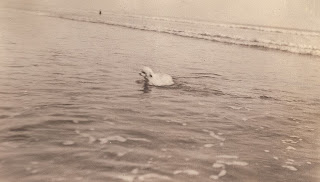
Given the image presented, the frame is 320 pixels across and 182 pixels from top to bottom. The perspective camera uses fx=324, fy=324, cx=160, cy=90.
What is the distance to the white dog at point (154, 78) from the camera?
8.22 metres

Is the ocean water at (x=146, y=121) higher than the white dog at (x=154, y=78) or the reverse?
the reverse

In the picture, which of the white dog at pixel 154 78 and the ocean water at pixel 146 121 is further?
the white dog at pixel 154 78

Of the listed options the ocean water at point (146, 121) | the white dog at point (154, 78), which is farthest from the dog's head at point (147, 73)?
the ocean water at point (146, 121)

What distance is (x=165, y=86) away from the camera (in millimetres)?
8359

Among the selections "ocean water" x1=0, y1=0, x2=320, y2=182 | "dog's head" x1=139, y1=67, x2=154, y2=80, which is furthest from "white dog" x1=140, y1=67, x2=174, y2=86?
"ocean water" x1=0, y1=0, x2=320, y2=182

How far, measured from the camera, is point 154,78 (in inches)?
324

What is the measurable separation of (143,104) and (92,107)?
1.08 m

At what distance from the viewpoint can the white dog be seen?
822 centimetres

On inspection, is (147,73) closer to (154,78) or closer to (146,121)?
(154,78)

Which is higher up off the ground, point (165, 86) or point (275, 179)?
point (165, 86)

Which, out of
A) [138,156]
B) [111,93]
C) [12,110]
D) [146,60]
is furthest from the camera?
[146,60]

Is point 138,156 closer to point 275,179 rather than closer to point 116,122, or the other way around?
point 116,122

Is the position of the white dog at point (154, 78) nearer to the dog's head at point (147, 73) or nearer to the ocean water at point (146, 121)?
the dog's head at point (147, 73)

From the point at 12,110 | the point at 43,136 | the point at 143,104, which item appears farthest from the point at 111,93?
the point at 43,136
